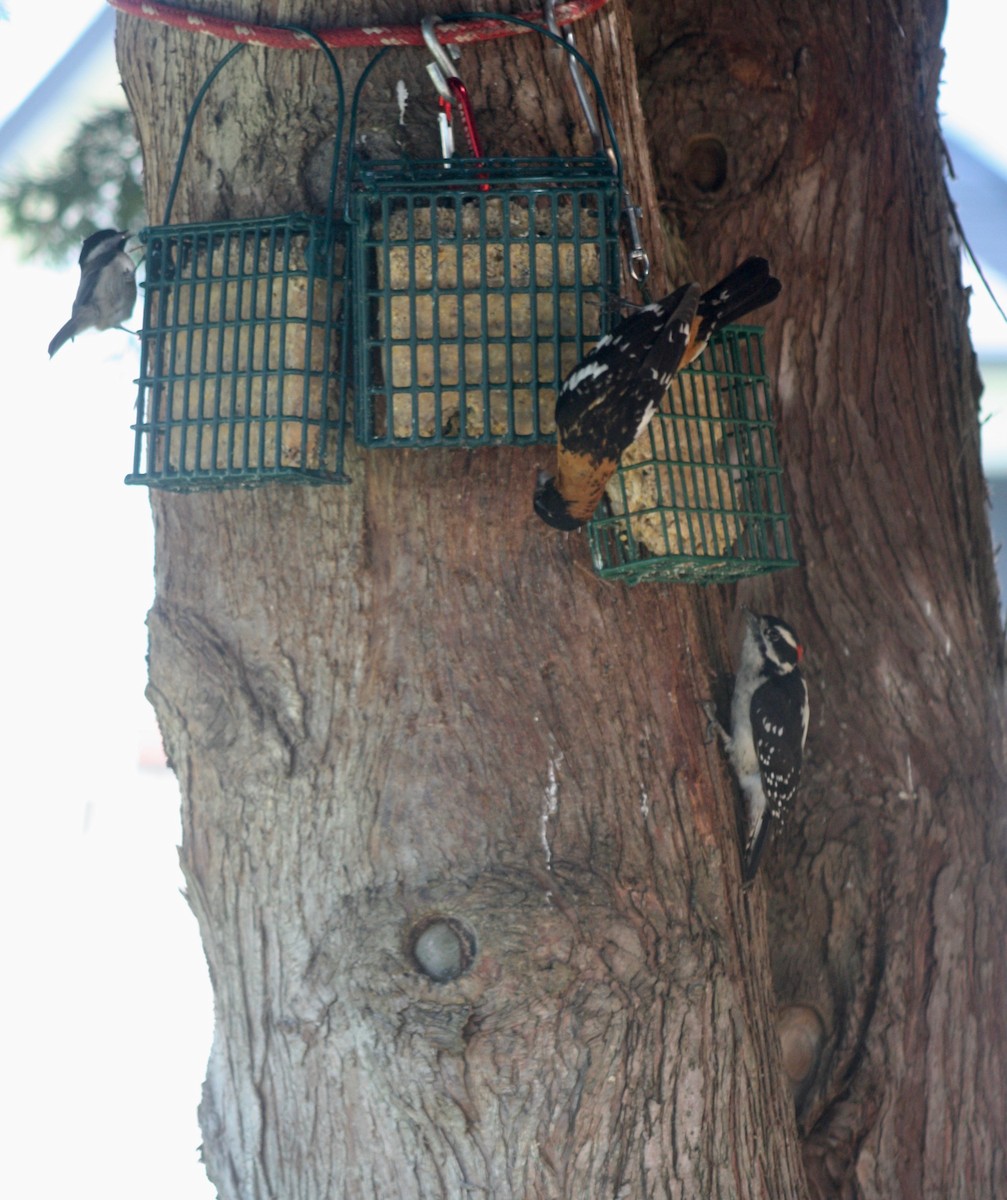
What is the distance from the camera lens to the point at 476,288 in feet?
9.30

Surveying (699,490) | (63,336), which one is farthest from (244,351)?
(63,336)

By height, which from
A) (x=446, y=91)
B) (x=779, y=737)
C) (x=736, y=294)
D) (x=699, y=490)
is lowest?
(x=779, y=737)

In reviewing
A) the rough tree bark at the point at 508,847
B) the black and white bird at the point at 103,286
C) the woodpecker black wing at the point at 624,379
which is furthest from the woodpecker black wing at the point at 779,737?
the black and white bird at the point at 103,286

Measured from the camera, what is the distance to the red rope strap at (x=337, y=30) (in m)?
2.85

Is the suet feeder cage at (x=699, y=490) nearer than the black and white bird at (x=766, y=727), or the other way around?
the suet feeder cage at (x=699, y=490)

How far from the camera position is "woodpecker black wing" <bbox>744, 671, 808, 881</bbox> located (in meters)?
3.54

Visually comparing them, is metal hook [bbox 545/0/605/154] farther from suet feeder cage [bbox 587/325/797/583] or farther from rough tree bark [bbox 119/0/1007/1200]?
suet feeder cage [bbox 587/325/797/583]

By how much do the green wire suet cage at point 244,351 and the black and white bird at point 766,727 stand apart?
1217mm

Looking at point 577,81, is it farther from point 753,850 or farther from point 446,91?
point 753,850

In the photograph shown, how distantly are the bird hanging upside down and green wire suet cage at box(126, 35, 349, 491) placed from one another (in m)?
0.50

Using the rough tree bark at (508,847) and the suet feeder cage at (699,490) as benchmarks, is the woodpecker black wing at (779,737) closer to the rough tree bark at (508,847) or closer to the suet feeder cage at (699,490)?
the rough tree bark at (508,847)

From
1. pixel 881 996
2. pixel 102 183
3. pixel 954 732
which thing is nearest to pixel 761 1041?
pixel 881 996

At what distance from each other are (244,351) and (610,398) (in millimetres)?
828

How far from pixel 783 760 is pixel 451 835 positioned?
1215 millimetres
